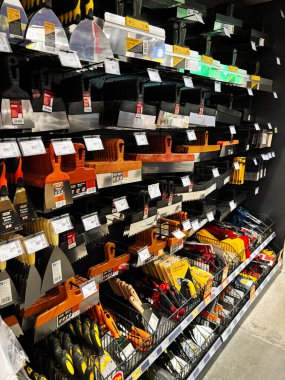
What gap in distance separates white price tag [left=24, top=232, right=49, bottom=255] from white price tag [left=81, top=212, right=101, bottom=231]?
251 mm

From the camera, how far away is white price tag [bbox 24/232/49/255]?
113 centimetres

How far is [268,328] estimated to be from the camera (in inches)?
106

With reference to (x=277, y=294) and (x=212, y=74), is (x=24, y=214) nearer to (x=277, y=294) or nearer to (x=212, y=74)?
(x=212, y=74)

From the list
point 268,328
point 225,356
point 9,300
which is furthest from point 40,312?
point 268,328

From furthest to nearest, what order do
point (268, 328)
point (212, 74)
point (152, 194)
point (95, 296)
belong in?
1. point (268, 328)
2. point (212, 74)
3. point (152, 194)
4. point (95, 296)

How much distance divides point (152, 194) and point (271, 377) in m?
1.53

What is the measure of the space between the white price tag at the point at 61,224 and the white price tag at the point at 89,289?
365 millimetres

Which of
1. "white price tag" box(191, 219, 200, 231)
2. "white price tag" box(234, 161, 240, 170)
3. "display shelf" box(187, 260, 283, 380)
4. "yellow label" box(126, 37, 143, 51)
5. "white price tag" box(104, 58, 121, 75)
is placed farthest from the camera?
"white price tag" box(234, 161, 240, 170)

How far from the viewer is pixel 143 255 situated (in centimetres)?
187

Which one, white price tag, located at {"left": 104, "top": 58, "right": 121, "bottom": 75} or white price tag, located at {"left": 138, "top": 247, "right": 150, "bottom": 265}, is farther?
white price tag, located at {"left": 138, "top": 247, "right": 150, "bottom": 265}

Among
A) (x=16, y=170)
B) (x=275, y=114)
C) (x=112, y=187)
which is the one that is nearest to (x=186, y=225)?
(x=112, y=187)

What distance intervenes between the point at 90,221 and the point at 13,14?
82 cm

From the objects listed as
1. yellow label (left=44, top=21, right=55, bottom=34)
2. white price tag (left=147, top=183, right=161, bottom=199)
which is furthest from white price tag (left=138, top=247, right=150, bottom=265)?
yellow label (left=44, top=21, right=55, bottom=34)

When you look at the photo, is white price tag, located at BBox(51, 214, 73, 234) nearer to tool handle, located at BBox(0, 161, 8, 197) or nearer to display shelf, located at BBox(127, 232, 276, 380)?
tool handle, located at BBox(0, 161, 8, 197)
